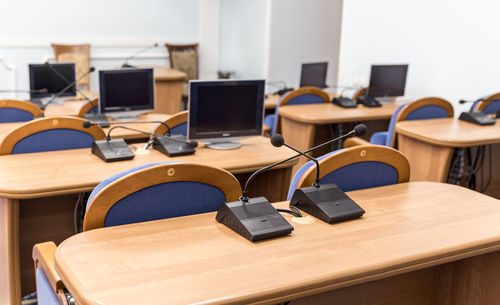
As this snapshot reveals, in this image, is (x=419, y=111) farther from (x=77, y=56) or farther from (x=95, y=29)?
(x=95, y=29)

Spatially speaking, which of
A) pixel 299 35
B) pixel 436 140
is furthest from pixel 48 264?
pixel 299 35

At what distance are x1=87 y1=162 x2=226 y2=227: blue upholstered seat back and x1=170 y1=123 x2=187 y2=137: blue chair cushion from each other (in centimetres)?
144

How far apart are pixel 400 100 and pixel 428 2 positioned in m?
0.97

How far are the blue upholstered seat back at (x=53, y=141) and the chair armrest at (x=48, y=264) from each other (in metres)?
1.12

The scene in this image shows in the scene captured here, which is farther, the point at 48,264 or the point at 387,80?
the point at 387,80

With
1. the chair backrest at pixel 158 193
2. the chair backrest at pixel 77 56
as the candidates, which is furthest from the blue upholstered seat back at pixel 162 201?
the chair backrest at pixel 77 56

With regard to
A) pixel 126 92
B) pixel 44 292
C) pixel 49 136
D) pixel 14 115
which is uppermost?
pixel 126 92

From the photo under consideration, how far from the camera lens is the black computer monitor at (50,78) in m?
5.09

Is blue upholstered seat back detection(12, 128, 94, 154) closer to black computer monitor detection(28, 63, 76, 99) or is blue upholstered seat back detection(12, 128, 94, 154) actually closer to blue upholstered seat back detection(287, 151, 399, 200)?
blue upholstered seat back detection(287, 151, 399, 200)

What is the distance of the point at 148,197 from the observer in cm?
180

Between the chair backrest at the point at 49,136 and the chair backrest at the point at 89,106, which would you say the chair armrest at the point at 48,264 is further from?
the chair backrest at the point at 89,106

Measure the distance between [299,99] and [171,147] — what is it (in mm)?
2398

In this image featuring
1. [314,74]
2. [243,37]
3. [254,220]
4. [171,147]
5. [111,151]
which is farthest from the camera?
[243,37]

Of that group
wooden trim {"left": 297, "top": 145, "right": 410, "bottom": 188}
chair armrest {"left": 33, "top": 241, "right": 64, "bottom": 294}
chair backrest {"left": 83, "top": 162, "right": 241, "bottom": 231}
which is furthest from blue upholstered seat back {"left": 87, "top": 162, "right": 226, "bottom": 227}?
wooden trim {"left": 297, "top": 145, "right": 410, "bottom": 188}
